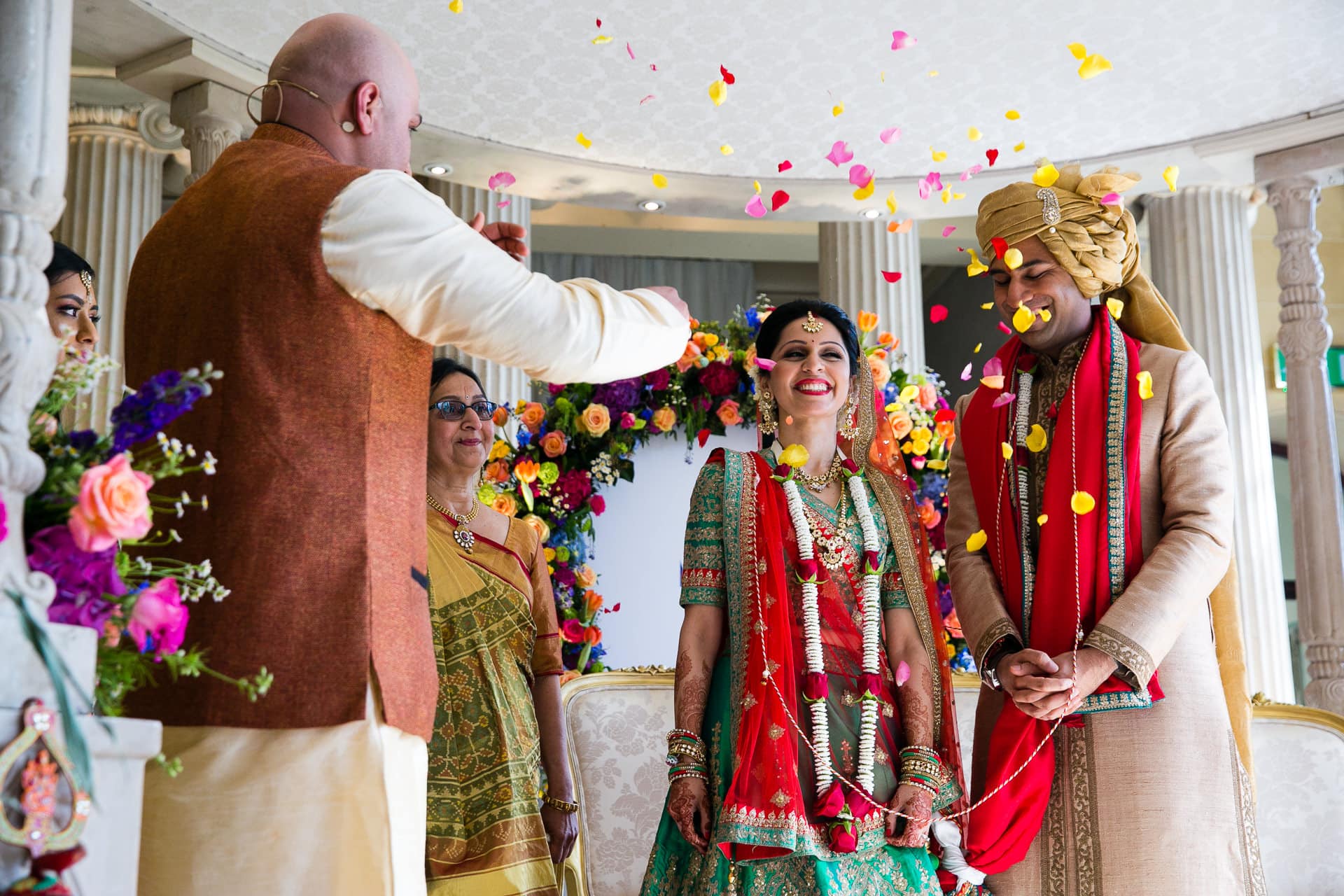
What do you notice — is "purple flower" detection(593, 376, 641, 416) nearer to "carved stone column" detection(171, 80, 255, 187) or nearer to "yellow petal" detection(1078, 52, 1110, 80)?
"yellow petal" detection(1078, 52, 1110, 80)

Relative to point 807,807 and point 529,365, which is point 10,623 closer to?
point 529,365

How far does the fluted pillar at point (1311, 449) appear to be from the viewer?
633 cm

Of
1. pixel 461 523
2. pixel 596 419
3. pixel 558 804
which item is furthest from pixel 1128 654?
pixel 596 419

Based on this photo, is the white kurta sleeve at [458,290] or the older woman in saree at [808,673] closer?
the white kurta sleeve at [458,290]

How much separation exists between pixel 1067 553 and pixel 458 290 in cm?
137

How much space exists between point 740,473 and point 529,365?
3.11ft

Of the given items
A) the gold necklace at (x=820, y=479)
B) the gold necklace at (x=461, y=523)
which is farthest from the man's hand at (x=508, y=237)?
the gold necklace at (x=461, y=523)

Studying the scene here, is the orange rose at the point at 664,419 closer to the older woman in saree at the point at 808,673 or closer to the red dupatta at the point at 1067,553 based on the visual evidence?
the older woman in saree at the point at 808,673

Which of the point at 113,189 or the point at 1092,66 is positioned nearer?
the point at 1092,66

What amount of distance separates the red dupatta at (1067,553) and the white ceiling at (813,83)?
2779mm

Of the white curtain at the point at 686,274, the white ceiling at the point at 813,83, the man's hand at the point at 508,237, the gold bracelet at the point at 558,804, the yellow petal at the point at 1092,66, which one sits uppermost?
the white curtain at the point at 686,274

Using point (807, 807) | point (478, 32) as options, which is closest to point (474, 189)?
point (478, 32)

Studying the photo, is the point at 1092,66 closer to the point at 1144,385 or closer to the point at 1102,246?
the point at 1102,246

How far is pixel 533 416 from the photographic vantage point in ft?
15.0
